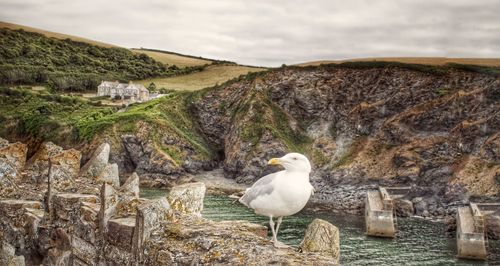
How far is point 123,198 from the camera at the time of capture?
9.89 metres

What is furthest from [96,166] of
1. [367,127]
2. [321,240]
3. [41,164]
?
[367,127]

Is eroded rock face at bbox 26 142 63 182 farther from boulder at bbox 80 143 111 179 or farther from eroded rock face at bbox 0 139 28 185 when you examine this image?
boulder at bbox 80 143 111 179

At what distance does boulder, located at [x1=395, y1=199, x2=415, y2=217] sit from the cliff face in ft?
31.0

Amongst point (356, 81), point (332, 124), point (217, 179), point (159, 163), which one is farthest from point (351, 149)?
point (159, 163)

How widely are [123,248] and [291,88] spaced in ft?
341

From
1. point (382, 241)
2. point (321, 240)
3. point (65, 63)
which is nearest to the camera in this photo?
point (321, 240)

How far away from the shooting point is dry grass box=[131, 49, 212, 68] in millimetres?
170250

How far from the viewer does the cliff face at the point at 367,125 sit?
85438mm

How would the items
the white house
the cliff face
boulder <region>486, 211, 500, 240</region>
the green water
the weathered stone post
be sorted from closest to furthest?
the weathered stone post, the green water, boulder <region>486, 211, 500, 240</region>, the cliff face, the white house

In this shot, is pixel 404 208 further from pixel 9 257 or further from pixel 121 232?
pixel 121 232

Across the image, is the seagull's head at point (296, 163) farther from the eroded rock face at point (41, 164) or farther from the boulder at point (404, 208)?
the boulder at point (404, 208)

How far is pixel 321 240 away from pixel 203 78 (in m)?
144

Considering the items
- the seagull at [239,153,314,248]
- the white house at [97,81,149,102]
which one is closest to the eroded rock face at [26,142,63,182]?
the seagull at [239,153,314,248]

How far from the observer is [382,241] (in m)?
53.9
